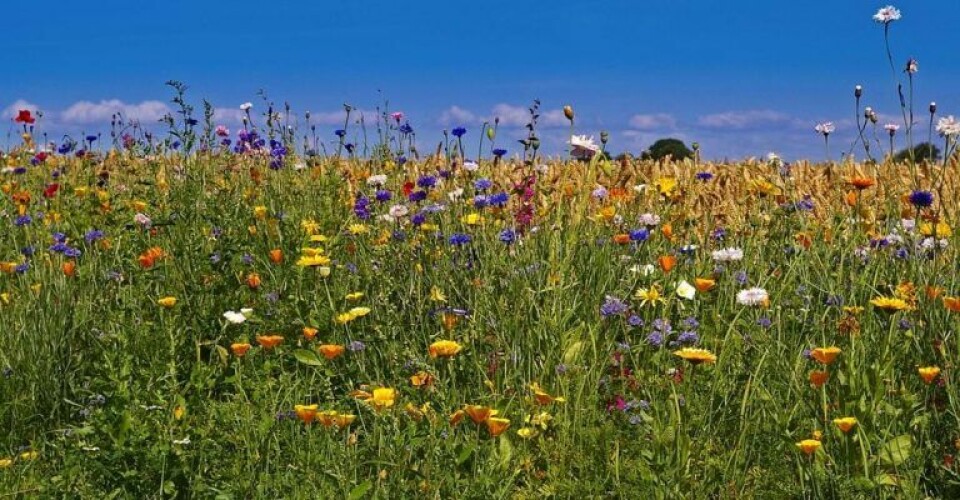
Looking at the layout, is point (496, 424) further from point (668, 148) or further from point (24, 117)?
point (668, 148)

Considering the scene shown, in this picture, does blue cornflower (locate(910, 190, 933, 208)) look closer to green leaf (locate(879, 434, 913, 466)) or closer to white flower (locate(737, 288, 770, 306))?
white flower (locate(737, 288, 770, 306))

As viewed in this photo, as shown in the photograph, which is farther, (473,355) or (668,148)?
(668,148)

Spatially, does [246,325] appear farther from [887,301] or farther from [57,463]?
[887,301]

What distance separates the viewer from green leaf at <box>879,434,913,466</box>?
338cm

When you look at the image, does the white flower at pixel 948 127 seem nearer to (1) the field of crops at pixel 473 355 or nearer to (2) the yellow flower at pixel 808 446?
(1) the field of crops at pixel 473 355

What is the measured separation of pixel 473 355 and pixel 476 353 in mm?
212

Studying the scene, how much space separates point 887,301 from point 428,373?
1.60 meters

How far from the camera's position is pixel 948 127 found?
4.53 meters

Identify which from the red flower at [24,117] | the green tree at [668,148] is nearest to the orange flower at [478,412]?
the red flower at [24,117]

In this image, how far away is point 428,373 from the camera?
392cm

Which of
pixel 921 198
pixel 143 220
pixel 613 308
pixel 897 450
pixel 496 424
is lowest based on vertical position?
pixel 897 450

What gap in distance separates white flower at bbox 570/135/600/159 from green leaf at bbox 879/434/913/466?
1.84 m

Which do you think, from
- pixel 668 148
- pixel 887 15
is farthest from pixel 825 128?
A: pixel 668 148

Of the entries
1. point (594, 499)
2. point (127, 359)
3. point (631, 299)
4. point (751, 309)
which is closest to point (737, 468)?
point (594, 499)
